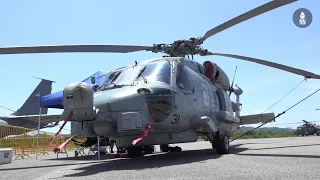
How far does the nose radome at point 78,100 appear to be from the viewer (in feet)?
25.3

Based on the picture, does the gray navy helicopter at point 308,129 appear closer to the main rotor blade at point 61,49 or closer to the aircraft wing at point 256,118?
the aircraft wing at point 256,118

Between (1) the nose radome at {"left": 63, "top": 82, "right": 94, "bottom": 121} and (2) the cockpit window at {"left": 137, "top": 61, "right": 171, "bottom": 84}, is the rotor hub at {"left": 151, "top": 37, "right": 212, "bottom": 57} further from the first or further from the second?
(1) the nose radome at {"left": 63, "top": 82, "right": 94, "bottom": 121}

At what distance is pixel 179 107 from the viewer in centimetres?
974

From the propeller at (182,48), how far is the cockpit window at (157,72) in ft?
2.99

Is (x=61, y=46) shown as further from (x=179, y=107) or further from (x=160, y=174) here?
(x=160, y=174)

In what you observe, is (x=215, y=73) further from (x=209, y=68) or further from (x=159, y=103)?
(x=159, y=103)

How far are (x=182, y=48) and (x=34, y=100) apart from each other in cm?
2864

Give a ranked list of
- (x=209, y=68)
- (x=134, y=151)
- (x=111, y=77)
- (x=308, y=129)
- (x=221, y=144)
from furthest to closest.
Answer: (x=308, y=129) → (x=209, y=68) → (x=134, y=151) → (x=221, y=144) → (x=111, y=77)

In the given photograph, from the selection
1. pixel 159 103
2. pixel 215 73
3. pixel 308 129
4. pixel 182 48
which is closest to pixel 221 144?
pixel 215 73

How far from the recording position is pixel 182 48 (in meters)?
12.4

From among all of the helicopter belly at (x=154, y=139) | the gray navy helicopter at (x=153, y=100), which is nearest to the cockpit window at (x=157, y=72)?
the gray navy helicopter at (x=153, y=100)

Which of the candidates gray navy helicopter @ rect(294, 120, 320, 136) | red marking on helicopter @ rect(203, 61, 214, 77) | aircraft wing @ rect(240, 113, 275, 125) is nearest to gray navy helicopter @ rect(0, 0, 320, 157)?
red marking on helicopter @ rect(203, 61, 214, 77)

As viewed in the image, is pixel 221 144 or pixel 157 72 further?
pixel 221 144

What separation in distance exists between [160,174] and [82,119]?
8.55 feet
